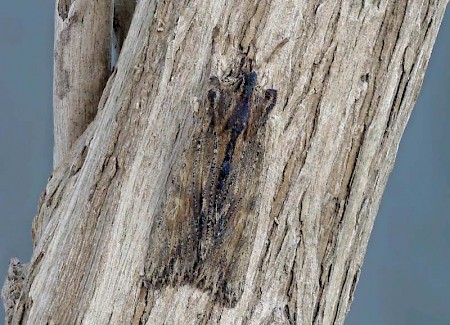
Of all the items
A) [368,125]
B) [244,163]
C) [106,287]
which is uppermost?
[368,125]

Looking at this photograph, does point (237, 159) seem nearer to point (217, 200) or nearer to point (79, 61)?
point (217, 200)

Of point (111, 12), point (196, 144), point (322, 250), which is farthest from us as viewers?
point (111, 12)

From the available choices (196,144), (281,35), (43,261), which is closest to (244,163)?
(196,144)

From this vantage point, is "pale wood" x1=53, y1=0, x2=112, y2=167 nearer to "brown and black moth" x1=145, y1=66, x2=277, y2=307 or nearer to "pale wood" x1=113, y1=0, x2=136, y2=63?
"pale wood" x1=113, y1=0, x2=136, y2=63

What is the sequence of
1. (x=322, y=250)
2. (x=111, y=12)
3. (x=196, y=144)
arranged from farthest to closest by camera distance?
(x=111, y=12), (x=322, y=250), (x=196, y=144)

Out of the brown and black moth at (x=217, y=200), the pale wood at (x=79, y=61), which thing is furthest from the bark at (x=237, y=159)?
the pale wood at (x=79, y=61)

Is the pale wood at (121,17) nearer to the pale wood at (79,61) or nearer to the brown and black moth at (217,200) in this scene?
the pale wood at (79,61)

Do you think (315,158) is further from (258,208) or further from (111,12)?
(111,12)
